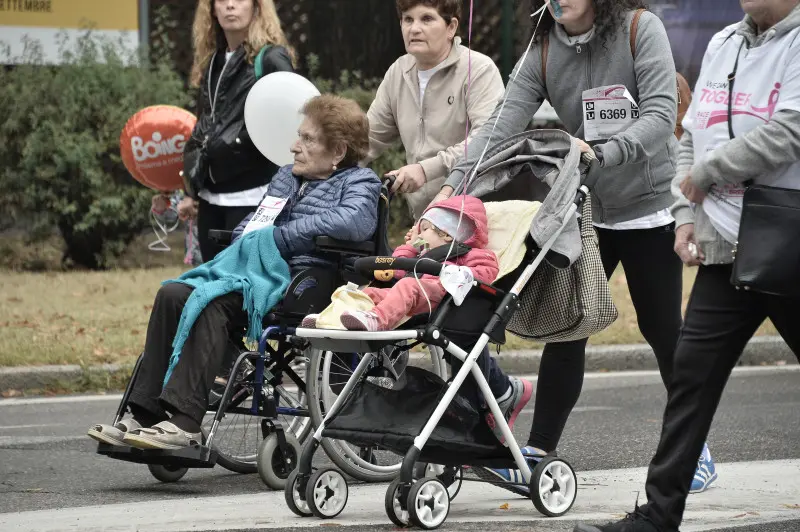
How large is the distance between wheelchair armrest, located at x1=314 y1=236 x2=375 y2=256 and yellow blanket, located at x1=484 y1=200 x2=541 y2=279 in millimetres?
739

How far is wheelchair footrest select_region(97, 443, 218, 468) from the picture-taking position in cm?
526

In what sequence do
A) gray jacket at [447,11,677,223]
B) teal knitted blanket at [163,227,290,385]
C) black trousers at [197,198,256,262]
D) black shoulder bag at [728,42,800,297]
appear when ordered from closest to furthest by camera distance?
black shoulder bag at [728,42,800,297] → gray jacket at [447,11,677,223] → teal knitted blanket at [163,227,290,385] → black trousers at [197,198,256,262]

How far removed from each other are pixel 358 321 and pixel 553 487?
0.97m

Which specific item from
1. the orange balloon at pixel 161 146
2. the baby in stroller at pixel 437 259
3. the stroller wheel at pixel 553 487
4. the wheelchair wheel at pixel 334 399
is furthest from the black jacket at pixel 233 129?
the stroller wheel at pixel 553 487

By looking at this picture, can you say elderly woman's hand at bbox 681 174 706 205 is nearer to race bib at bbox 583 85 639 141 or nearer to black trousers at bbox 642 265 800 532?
black trousers at bbox 642 265 800 532

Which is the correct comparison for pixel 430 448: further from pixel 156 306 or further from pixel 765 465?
pixel 765 465

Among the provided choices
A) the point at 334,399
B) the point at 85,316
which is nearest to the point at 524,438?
the point at 334,399

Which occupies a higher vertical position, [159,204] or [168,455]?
[159,204]

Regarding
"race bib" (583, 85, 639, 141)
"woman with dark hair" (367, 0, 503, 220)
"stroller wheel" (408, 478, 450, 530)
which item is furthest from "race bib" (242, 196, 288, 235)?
"stroller wheel" (408, 478, 450, 530)

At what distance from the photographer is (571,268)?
5043 mm

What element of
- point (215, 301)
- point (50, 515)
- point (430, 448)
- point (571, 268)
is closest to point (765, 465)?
point (571, 268)

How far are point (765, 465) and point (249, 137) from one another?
277cm

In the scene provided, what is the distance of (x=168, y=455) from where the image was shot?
525cm

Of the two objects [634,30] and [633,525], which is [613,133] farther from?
[633,525]
